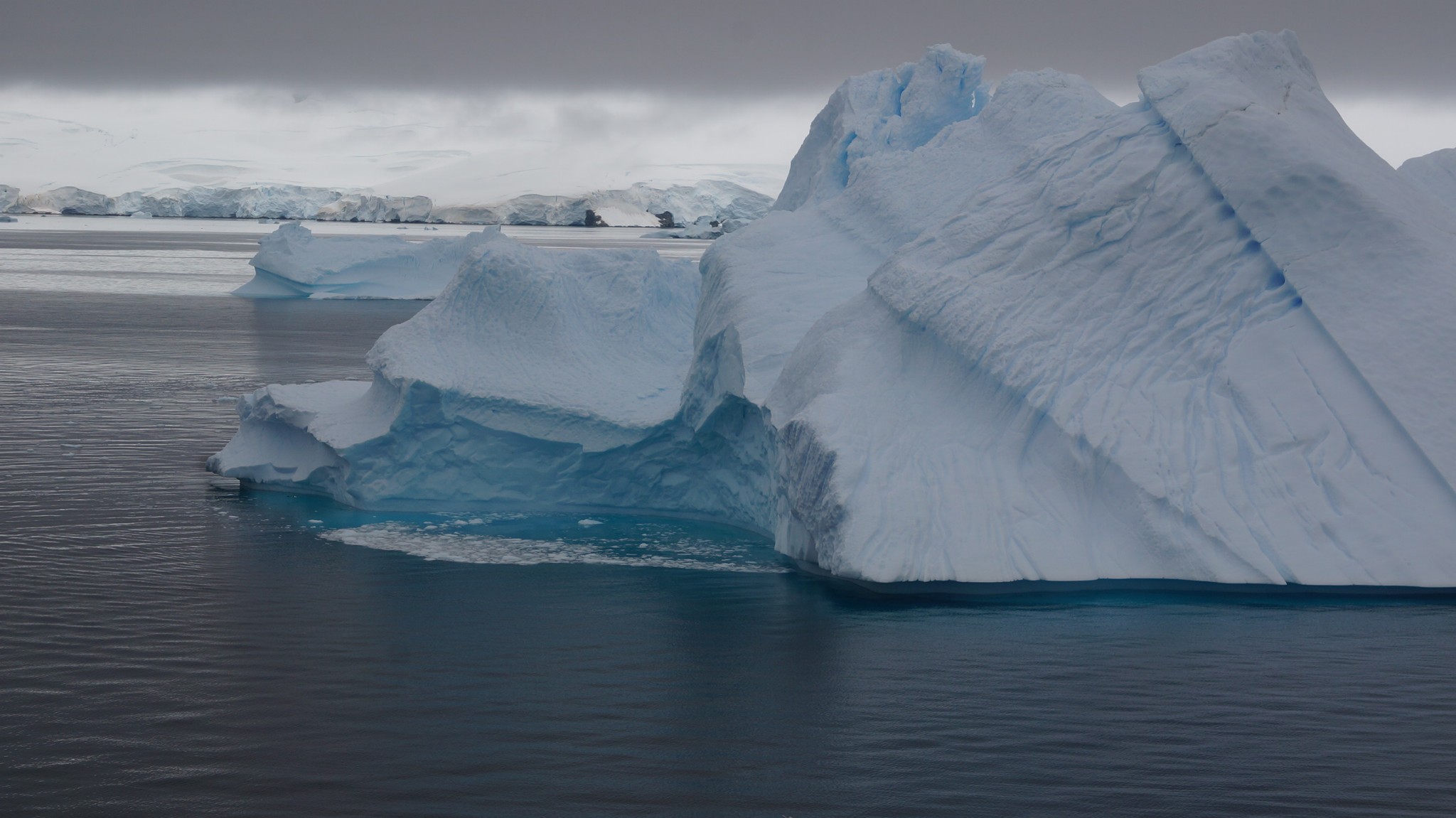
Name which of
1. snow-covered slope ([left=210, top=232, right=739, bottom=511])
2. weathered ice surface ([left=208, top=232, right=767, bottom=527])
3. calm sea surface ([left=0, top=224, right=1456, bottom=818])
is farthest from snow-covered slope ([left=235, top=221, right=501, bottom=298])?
calm sea surface ([left=0, top=224, right=1456, bottom=818])

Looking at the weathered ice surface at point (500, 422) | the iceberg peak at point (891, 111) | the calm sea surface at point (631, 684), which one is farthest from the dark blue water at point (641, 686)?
the iceberg peak at point (891, 111)

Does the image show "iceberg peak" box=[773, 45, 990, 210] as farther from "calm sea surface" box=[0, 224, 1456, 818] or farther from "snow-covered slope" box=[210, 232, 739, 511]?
"calm sea surface" box=[0, 224, 1456, 818]

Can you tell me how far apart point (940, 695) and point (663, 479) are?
5.25m

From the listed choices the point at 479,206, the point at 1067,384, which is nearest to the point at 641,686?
the point at 1067,384

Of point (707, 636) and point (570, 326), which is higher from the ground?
point (570, 326)

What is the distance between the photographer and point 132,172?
11762 centimetres

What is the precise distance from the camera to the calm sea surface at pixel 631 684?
5926mm

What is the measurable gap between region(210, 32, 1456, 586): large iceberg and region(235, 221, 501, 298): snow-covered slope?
75.4ft

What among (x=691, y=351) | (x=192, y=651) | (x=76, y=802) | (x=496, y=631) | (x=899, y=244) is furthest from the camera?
(x=691, y=351)

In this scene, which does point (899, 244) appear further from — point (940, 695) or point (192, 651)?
point (192, 651)

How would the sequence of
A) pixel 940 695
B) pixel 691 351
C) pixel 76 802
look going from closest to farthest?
1. pixel 76 802
2. pixel 940 695
3. pixel 691 351

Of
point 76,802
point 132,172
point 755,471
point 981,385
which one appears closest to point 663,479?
point 755,471

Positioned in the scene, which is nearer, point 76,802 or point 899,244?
point 76,802

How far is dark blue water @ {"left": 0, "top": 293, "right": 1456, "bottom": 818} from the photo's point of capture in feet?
19.4
